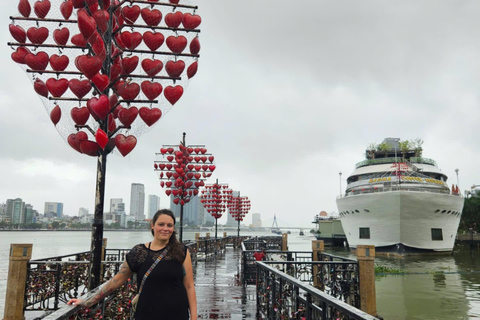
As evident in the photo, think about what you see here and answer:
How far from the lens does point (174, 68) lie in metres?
6.95

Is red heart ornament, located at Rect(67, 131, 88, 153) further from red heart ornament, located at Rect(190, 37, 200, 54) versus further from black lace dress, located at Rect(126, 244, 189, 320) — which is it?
black lace dress, located at Rect(126, 244, 189, 320)

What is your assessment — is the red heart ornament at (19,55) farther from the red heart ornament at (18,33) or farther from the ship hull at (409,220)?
the ship hull at (409,220)

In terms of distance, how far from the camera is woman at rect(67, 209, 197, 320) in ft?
9.78

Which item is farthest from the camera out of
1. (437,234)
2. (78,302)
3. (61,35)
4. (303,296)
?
(437,234)

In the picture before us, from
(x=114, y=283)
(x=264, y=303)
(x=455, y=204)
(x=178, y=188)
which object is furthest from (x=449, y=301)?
(x=455, y=204)

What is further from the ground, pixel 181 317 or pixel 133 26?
pixel 133 26

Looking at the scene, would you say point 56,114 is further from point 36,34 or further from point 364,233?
point 364,233

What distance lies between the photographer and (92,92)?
6.69 m

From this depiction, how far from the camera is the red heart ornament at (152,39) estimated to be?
273 inches

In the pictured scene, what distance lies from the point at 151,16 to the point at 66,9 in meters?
1.54

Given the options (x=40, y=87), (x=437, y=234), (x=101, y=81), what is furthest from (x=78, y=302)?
(x=437, y=234)

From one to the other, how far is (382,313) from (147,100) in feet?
40.6

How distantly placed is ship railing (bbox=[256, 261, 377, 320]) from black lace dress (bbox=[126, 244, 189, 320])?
1322 millimetres

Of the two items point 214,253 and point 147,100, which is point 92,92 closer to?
point 147,100
